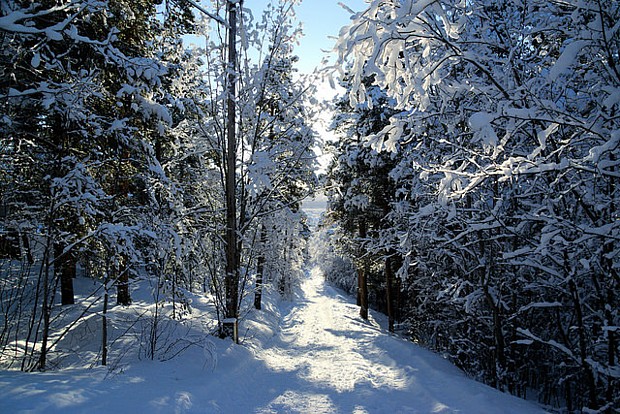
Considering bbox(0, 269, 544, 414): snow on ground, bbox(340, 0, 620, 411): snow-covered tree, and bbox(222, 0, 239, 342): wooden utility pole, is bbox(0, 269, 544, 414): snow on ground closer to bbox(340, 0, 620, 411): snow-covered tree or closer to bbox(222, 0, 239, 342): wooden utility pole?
bbox(222, 0, 239, 342): wooden utility pole

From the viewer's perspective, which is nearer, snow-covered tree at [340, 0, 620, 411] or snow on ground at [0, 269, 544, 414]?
snow-covered tree at [340, 0, 620, 411]

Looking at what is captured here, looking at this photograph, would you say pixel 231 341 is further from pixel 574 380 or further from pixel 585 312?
pixel 574 380

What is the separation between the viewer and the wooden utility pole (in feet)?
23.8

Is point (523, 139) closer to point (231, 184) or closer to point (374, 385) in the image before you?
point (374, 385)

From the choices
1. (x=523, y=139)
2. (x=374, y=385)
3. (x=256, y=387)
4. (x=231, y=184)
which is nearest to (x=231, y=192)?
(x=231, y=184)

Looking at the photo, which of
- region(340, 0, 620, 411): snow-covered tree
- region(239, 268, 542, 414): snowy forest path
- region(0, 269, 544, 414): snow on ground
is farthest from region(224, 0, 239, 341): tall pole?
region(340, 0, 620, 411): snow-covered tree

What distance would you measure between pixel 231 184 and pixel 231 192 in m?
0.19

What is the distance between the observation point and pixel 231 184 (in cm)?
743

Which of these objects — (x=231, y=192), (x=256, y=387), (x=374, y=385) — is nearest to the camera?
(x=256, y=387)

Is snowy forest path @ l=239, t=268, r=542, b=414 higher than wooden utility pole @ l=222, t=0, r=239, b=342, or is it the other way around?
wooden utility pole @ l=222, t=0, r=239, b=342

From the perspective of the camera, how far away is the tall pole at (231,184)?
729 cm

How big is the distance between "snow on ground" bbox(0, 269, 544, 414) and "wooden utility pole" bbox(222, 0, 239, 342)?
883mm

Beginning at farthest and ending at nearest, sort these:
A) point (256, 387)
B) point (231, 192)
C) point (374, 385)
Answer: point (231, 192) → point (374, 385) → point (256, 387)

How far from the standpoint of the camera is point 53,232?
14.1 ft
